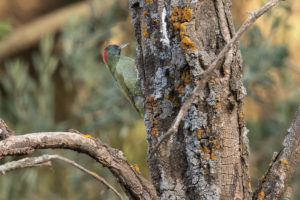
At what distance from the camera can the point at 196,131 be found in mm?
1241

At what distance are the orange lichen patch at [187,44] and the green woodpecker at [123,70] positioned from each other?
81cm

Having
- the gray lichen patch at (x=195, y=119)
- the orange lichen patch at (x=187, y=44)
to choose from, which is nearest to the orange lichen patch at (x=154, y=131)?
the gray lichen patch at (x=195, y=119)

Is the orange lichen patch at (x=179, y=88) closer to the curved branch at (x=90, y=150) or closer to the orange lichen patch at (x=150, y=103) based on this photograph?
the orange lichen patch at (x=150, y=103)

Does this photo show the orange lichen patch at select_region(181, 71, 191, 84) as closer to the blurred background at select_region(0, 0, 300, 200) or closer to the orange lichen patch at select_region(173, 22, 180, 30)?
the orange lichen patch at select_region(173, 22, 180, 30)

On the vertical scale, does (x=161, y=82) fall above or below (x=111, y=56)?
below

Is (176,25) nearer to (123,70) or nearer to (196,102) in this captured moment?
(196,102)

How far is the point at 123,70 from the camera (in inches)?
88.2

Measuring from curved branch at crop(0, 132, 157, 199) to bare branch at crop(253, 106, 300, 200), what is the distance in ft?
1.04

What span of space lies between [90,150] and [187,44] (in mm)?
375

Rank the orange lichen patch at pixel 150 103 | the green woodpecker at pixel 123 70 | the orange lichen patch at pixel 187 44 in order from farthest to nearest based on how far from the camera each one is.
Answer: the green woodpecker at pixel 123 70 < the orange lichen patch at pixel 150 103 < the orange lichen patch at pixel 187 44

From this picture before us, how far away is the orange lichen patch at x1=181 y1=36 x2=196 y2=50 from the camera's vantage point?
1.22 meters

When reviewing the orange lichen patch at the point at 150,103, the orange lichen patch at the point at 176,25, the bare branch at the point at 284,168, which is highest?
the orange lichen patch at the point at 176,25

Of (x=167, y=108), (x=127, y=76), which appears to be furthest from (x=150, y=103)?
(x=127, y=76)

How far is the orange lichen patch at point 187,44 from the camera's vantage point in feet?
4.01
